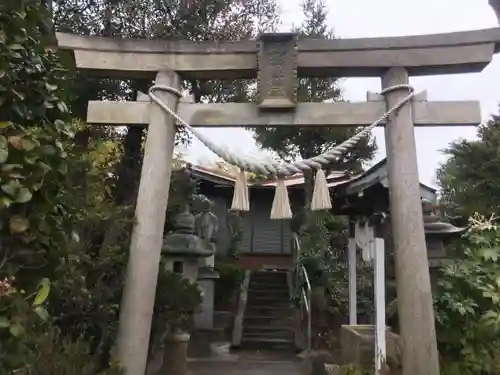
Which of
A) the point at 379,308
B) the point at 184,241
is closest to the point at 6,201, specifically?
the point at 379,308

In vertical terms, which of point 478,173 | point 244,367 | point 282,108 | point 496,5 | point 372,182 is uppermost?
point 496,5

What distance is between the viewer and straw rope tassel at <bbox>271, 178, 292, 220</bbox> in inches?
185

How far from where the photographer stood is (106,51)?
5000 millimetres

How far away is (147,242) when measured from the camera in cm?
462

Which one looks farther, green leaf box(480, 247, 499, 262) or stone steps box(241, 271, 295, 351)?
stone steps box(241, 271, 295, 351)

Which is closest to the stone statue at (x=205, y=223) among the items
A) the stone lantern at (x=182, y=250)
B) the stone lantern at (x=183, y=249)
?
the stone lantern at (x=183, y=249)

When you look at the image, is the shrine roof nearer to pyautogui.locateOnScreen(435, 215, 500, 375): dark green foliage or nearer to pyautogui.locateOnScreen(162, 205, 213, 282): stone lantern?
pyautogui.locateOnScreen(435, 215, 500, 375): dark green foliage

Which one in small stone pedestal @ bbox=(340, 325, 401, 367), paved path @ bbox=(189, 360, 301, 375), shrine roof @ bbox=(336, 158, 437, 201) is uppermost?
shrine roof @ bbox=(336, 158, 437, 201)

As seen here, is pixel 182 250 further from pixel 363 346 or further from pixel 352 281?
pixel 363 346

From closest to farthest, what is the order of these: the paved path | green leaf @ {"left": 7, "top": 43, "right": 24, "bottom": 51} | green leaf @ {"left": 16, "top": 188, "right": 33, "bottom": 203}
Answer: green leaf @ {"left": 16, "top": 188, "right": 33, "bottom": 203}, green leaf @ {"left": 7, "top": 43, "right": 24, "bottom": 51}, the paved path

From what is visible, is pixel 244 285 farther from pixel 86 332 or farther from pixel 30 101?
pixel 30 101

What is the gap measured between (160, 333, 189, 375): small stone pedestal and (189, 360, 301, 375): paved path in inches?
31.4

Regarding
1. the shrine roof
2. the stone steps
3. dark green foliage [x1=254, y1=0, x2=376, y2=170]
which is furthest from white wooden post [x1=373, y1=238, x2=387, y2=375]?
dark green foliage [x1=254, y1=0, x2=376, y2=170]

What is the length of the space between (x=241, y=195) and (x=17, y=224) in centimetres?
234
